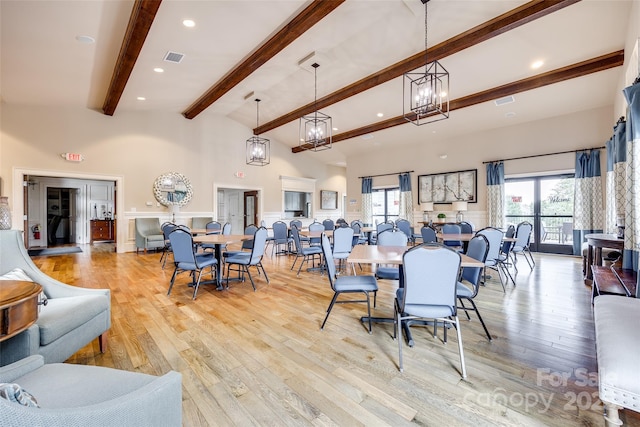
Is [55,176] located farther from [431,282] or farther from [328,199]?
[328,199]

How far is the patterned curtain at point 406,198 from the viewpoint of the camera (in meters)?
9.46

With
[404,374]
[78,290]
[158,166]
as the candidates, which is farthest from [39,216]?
[404,374]

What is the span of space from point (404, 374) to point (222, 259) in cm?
315

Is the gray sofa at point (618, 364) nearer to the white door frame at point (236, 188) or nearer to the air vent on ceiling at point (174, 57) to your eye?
the air vent on ceiling at point (174, 57)

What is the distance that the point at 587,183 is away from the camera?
629 cm

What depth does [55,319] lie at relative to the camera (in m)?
1.71

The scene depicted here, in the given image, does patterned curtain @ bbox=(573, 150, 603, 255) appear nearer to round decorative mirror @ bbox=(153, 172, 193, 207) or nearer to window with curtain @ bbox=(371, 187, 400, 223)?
window with curtain @ bbox=(371, 187, 400, 223)

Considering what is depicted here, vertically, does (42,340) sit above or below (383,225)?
below

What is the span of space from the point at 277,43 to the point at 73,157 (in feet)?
19.3

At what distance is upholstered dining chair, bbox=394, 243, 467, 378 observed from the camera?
1918 millimetres

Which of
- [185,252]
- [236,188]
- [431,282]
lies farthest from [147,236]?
[431,282]

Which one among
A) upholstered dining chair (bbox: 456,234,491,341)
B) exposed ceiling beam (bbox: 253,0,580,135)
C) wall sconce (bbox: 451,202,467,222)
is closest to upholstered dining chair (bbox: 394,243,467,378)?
upholstered dining chair (bbox: 456,234,491,341)

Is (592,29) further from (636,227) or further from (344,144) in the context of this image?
(344,144)

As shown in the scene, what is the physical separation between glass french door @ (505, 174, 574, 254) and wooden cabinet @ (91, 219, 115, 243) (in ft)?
42.5
